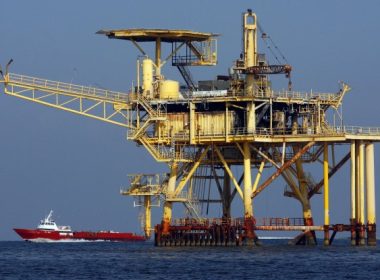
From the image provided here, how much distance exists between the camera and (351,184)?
110438 millimetres

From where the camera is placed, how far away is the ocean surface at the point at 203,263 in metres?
90.2

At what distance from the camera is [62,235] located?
162375 mm

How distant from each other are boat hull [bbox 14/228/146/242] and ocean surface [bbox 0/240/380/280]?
43456 mm

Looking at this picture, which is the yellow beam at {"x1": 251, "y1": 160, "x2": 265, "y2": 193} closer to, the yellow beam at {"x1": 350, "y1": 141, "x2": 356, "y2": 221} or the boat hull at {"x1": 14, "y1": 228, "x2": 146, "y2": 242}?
the yellow beam at {"x1": 350, "y1": 141, "x2": 356, "y2": 221}

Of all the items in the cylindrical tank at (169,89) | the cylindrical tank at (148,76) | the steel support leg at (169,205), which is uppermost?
the cylindrical tank at (148,76)

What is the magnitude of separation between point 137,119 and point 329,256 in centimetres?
1692

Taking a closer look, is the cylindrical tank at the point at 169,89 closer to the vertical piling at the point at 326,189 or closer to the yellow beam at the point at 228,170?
the yellow beam at the point at 228,170

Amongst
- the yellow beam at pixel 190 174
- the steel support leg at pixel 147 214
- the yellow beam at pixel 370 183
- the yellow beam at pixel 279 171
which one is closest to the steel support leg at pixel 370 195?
the yellow beam at pixel 370 183

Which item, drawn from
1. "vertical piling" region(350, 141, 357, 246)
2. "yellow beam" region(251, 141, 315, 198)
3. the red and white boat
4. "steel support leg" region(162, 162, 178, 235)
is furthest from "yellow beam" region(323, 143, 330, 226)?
the red and white boat

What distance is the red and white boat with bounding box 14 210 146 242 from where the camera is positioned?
16200 centimetres

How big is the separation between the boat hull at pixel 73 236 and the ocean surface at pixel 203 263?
43.5 meters

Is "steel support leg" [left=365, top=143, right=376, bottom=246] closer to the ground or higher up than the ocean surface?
higher up

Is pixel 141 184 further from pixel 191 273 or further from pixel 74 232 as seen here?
pixel 74 232

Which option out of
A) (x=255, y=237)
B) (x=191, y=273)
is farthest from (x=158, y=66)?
(x=191, y=273)
